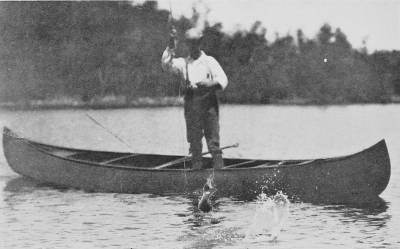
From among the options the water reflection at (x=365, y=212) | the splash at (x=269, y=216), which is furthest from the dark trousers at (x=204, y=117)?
the water reflection at (x=365, y=212)

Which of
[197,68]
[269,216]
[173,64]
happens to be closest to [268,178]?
[269,216]

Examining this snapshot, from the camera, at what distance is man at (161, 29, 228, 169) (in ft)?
34.2

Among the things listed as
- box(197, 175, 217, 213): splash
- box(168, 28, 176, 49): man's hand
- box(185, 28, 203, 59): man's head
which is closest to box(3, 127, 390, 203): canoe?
box(197, 175, 217, 213): splash

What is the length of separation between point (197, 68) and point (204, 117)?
2.27 feet

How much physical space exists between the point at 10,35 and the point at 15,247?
2946cm

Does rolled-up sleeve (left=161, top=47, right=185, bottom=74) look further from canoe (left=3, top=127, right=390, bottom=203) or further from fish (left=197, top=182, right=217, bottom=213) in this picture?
fish (left=197, top=182, right=217, bottom=213)

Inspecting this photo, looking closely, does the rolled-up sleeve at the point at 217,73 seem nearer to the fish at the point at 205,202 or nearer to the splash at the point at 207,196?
the splash at the point at 207,196

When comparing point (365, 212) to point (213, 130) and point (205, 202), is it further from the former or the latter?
point (213, 130)

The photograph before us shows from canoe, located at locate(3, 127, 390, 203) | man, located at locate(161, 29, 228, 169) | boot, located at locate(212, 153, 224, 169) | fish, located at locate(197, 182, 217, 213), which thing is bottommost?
fish, located at locate(197, 182, 217, 213)

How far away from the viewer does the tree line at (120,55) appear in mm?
35219

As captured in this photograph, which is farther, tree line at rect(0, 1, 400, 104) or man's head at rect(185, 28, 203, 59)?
tree line at rect(0, 1, 400, 104)

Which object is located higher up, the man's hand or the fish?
the man's hand

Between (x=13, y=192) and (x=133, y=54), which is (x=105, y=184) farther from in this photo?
(x=133, y=54)

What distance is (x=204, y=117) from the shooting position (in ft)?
34.8
